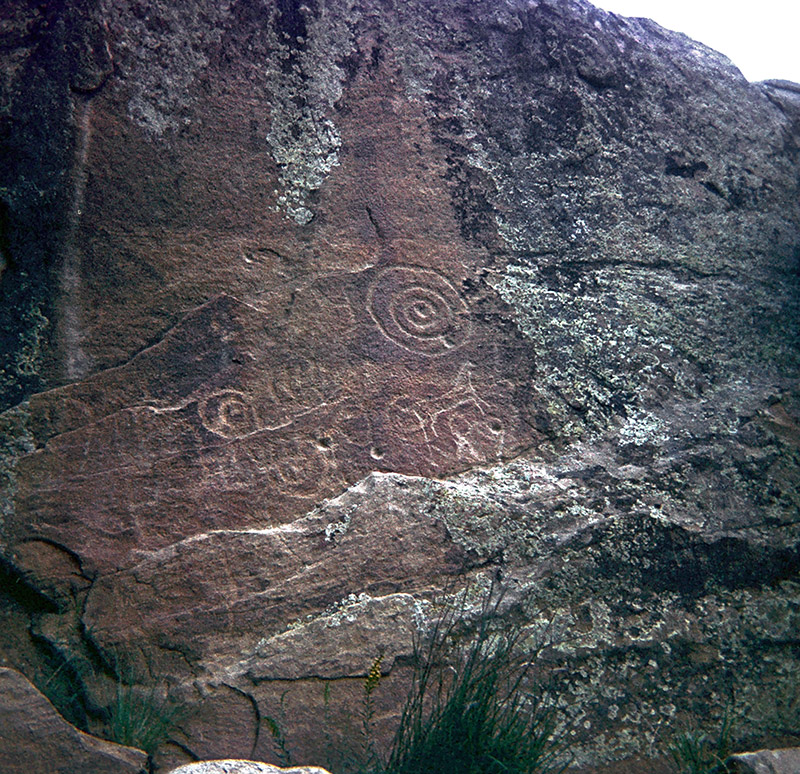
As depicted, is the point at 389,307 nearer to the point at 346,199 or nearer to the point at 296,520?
the point at 346,199

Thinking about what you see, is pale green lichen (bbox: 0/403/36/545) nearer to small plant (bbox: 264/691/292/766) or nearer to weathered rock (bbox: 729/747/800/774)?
small plant (bbox: 264/691/292/766)

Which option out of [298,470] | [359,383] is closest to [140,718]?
[298,470]

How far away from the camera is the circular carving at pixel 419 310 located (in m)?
2.30

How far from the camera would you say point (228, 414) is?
7.06 feet

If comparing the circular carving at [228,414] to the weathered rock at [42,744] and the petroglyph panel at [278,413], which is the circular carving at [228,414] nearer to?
the petroglyph panel at [278,413]

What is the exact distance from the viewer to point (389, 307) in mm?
2318

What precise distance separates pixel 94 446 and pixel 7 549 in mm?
350

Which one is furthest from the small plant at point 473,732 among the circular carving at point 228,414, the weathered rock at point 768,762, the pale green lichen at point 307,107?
the pale green lichen at point 307,107

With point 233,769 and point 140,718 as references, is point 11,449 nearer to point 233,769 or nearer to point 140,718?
point 140,718

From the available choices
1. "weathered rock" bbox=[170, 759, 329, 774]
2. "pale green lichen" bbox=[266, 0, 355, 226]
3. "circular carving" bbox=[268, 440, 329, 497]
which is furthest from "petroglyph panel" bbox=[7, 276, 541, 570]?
"weathered rock" bbox=[170, 759, 329, 774]

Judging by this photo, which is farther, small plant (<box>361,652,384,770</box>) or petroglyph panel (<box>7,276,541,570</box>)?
petroglyph panel (<box>7,276,541,570</box>)

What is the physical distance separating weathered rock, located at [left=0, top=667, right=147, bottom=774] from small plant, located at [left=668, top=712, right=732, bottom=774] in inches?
55.1

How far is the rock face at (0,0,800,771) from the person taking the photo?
200 cm

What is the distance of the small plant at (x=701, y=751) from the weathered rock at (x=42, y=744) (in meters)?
1.40
